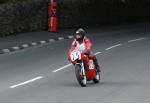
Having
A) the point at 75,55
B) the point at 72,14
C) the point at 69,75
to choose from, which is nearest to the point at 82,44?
the point at 75,55

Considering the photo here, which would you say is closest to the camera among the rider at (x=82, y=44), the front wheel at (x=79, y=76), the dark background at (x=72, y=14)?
the front wheel at (x=79, y=76)

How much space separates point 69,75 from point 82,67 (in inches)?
118

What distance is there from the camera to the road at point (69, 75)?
591 inches

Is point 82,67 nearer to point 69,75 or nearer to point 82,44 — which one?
point 82,44

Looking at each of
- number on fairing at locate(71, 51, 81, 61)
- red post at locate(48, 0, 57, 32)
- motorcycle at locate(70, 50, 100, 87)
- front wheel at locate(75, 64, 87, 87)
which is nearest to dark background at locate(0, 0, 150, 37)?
red post at locate(48, 0, 57, 32)

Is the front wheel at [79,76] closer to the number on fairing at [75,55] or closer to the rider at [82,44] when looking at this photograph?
the number on fairing at [75,55]

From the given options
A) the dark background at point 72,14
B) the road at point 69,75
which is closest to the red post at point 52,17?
the dark background at point 72,14

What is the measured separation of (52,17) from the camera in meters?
36.8

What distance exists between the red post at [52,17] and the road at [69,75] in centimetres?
534

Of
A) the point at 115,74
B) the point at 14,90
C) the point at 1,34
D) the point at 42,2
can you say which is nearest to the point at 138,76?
the point at 115,74

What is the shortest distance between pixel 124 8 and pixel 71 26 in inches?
329

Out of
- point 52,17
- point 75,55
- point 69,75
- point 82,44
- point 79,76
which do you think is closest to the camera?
point 79,76

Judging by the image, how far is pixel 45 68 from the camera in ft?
70.8

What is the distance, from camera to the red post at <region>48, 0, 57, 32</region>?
36.5 metres
